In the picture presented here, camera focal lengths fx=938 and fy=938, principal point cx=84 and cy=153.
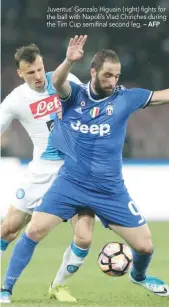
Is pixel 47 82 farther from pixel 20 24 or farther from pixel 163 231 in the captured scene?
pixel 20 24

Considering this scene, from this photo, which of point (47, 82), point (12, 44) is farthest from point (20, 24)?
point (47, 82)

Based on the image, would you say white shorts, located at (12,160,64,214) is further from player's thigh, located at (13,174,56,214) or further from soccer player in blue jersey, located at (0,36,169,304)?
soccer player in blue jersey, located at (0,36,169,304)

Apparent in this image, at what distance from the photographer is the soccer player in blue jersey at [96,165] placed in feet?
21.9

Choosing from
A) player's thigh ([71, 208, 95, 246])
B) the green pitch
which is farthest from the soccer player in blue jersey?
the green pitch

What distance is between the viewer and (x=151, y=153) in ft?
46.6

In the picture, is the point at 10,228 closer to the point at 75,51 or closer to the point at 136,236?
the point at 136,236

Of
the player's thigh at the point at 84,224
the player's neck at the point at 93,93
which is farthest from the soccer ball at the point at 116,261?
the player's neck at the point at 93,93

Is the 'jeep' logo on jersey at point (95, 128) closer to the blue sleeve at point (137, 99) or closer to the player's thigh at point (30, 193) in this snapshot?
the blue sleeve at point (137, 99)

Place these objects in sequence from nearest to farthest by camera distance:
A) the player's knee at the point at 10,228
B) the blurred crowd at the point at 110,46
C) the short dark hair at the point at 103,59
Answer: the short dark hair at the point at 103,59 < the player's knee at the point at 10,228 < the blurred crowd at the point at 110,46

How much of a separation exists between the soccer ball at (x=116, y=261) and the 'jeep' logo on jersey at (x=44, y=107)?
1290 mm

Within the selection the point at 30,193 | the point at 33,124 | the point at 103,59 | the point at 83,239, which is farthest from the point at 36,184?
the point at 103,59

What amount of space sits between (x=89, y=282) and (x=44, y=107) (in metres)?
1.55

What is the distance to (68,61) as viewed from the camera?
631cm

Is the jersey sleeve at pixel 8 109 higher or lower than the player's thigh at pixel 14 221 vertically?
higher
